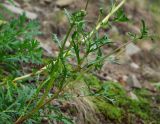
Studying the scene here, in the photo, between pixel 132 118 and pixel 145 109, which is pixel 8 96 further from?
pixel 145 109

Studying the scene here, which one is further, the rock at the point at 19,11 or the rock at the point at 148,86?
the rock at the point at 19,11

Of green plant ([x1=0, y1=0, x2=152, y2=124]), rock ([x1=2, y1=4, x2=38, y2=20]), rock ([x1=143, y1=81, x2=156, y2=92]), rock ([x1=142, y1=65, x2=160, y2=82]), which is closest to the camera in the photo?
green plant ([x1=0, y1=0, x2=152, y2=124])

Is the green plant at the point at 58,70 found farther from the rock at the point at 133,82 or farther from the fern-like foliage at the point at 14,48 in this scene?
the rock at the point at 133,82

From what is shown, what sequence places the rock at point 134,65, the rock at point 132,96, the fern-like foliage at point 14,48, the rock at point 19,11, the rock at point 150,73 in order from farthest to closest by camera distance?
the rock at point 134,65, the rock at point 150,73, the rock at point 19,11, the rock at point 132,96, the fern-like foliage at point 14,48

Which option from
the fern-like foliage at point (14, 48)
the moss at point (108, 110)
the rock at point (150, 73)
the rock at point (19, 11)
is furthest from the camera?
Answer: the rock at point (150, 73)

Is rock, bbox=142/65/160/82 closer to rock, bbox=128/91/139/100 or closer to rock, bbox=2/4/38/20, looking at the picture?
rock, bbox=128/91/139/100

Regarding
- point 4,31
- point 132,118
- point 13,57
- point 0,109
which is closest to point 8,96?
point 0,109

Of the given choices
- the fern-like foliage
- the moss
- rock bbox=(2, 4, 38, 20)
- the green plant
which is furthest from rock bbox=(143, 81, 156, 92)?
the green plant

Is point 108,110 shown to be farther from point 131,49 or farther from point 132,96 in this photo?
point 131,49

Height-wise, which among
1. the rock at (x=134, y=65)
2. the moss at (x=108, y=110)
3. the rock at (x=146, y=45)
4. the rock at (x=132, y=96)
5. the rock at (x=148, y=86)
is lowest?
the moss at (x=108, y=110)

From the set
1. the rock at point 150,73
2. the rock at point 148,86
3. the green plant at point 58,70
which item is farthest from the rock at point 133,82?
the green plant at point 58,70

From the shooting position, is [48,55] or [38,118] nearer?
[38,118]
